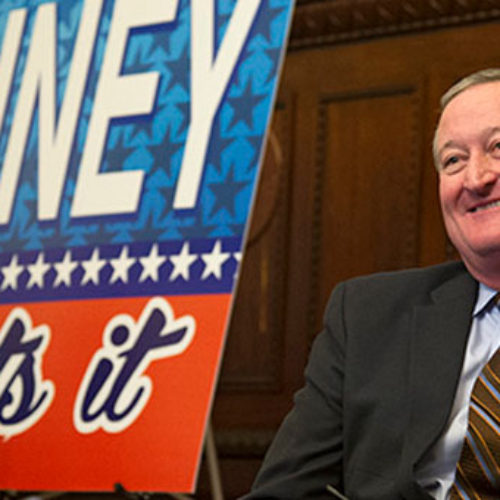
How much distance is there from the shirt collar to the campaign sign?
Answer: 0.80 m

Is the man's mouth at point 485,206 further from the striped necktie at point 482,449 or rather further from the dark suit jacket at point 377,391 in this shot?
the striped necktie at point 482,449

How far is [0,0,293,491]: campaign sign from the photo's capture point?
2453mm

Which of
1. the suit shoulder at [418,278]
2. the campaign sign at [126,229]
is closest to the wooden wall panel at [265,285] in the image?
the campaign sign at [126,229]

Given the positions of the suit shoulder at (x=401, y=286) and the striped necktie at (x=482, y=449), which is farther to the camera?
the suit shoulder at (x=401, y=286)

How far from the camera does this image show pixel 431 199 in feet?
11.4

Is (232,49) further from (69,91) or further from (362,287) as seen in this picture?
(362,287)

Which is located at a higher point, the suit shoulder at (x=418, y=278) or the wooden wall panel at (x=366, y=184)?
the wooden wall panel at (x=366, y=184)

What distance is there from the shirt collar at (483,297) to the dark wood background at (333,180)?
1692 mm

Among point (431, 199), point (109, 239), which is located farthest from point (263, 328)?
point (109, 239)

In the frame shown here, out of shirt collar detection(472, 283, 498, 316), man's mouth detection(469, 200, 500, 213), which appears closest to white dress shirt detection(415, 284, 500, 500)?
shirt collar detection(472, 283, 498, 316)

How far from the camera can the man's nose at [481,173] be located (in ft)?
5.43

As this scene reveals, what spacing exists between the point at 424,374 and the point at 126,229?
1201 millimetres

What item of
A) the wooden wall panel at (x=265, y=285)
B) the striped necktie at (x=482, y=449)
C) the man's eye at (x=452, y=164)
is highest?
the wooden wall panel at (x=265, y=285)

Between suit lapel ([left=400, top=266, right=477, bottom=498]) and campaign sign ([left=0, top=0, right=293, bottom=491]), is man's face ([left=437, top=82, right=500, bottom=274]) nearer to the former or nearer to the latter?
suit lapel ([left=400, top=266, right=477, bottom=498])
